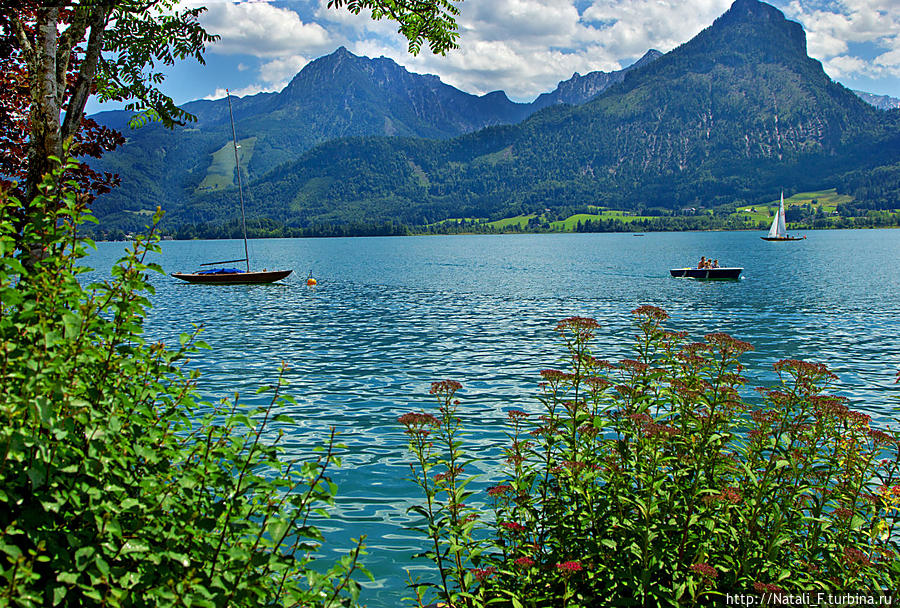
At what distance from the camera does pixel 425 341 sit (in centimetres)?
3072

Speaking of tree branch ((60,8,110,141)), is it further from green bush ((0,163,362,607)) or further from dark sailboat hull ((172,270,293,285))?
dark sailboat hull ((172,270,293,285))

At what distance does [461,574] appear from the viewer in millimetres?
5832

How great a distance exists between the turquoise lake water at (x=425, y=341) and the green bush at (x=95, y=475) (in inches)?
206

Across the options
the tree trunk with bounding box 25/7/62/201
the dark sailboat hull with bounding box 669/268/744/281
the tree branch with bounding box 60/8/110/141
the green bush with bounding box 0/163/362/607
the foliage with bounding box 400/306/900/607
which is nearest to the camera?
the green bush with bounding box 0/163/362/607

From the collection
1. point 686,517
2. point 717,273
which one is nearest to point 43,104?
point 686,517

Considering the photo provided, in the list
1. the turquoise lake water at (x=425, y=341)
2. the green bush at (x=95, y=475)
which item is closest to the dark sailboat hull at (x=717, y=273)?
the turquoise lake water at (x=425, y=341)

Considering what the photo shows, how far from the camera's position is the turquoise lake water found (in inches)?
527

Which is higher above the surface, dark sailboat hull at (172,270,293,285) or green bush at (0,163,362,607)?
green bush at (0,163,362,607)

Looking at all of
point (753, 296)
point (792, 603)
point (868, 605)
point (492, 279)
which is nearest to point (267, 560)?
point (792, 603)

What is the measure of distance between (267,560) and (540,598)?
2.92 metres

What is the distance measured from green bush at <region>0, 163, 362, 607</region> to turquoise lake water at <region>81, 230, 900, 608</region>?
523cm

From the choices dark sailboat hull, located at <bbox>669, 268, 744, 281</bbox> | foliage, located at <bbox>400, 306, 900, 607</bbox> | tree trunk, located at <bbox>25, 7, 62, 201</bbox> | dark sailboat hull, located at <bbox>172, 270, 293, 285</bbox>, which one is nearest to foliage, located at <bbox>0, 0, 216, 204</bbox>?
tree trunk, located at <bbox>25, 7, 62, 201</bbox>

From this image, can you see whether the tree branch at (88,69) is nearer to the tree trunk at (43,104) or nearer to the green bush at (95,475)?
the tree trunk at (43,104)

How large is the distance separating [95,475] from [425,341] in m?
27.5
